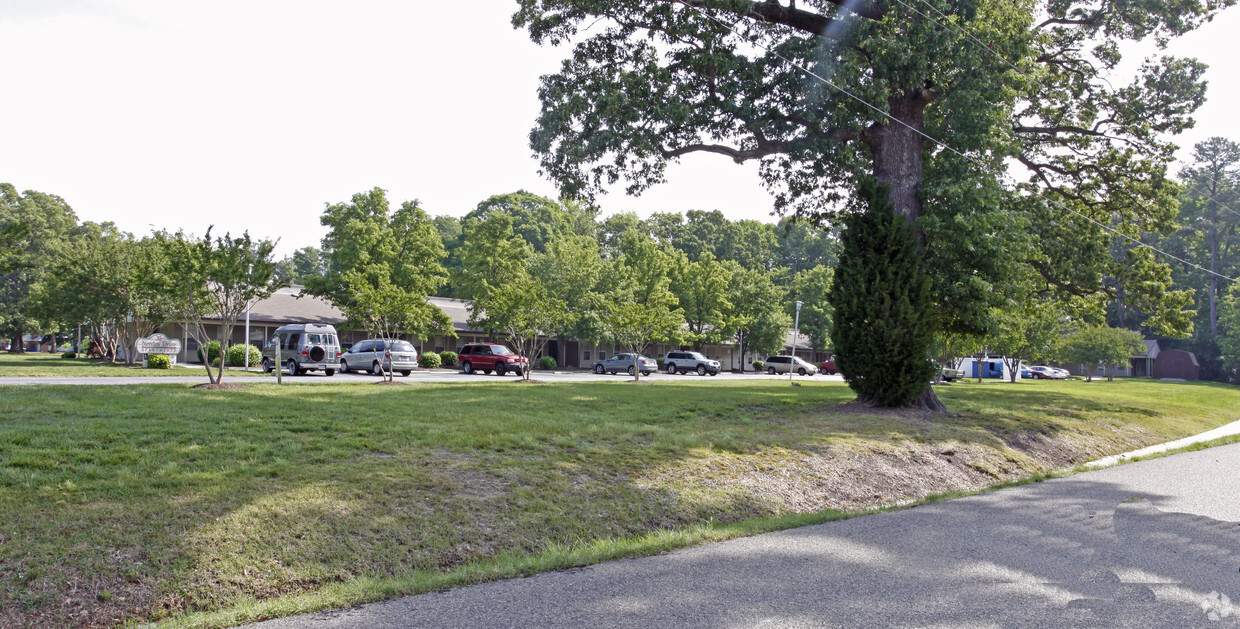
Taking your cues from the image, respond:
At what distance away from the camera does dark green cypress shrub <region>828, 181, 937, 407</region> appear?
16141 mm

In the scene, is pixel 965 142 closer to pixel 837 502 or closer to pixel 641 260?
pixel 837 502

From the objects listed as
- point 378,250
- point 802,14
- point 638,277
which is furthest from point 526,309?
point 638,277

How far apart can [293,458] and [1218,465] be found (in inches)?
563

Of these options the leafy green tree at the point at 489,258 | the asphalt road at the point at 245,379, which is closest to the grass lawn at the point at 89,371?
the asphalt road at the point at 245,379

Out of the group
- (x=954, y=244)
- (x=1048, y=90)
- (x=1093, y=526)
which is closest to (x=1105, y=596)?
(x=1093, y=526)

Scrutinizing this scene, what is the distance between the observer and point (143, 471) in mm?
6934

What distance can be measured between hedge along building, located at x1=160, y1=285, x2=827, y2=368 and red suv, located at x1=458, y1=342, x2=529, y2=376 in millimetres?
3437

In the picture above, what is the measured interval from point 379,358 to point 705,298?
28.8 meters

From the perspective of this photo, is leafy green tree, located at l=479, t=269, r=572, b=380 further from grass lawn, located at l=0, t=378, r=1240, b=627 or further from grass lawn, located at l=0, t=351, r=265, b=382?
grass lawn, located at l=0, t=378, r=1240, b=627

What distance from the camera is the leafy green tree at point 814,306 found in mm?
65875

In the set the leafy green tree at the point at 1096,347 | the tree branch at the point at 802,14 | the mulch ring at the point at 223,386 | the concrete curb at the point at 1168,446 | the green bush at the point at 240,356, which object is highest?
the tree branch at the point at 802,14

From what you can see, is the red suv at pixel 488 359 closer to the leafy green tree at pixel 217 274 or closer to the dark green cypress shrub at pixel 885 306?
the leafy green tree at pixel 217 274

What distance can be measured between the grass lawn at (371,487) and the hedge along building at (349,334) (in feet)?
97.1

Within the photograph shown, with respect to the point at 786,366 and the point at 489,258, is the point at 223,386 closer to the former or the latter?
the point at 489,258
